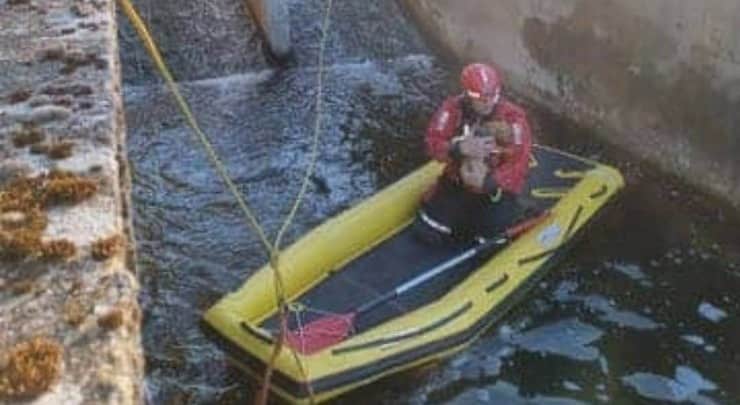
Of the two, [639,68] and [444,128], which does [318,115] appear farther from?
[444,128]

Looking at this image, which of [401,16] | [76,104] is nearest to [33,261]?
[76,104]

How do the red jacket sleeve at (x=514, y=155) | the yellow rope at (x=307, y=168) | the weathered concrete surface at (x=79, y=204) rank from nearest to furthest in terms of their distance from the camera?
the weathered concrete surface at (x=79, y=204) < the yellow rope at (x=307, y=168) < the red jacket sleeve at (x=514, y=155)

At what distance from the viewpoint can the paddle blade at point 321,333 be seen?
7.82 metres

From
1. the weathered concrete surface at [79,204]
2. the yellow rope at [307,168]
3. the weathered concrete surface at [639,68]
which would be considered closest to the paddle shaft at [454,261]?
the yellow rope at [307,168]

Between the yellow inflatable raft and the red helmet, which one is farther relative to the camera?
the red helmet

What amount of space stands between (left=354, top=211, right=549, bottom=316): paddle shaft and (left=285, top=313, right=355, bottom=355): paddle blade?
0.19 metres

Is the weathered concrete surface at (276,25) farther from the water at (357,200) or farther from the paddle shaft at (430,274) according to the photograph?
the paddle shaft at (430,274)

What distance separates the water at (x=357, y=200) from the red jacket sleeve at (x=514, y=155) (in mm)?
974

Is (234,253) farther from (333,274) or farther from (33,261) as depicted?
(33,261)

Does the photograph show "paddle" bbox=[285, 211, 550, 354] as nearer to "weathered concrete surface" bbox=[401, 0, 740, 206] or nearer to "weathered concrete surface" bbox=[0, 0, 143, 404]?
"weathered concrete surface" bbox=[0, 0, 143, 404]

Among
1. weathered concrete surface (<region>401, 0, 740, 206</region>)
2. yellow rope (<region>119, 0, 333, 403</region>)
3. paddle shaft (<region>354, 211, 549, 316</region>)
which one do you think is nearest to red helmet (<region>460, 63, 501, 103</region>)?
paddle shaft (<region>354, 211, 549, 316</region>)

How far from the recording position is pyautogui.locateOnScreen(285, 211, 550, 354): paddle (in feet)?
25.9

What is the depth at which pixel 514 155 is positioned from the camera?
29.8 ft

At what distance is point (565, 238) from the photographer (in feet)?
31.1
